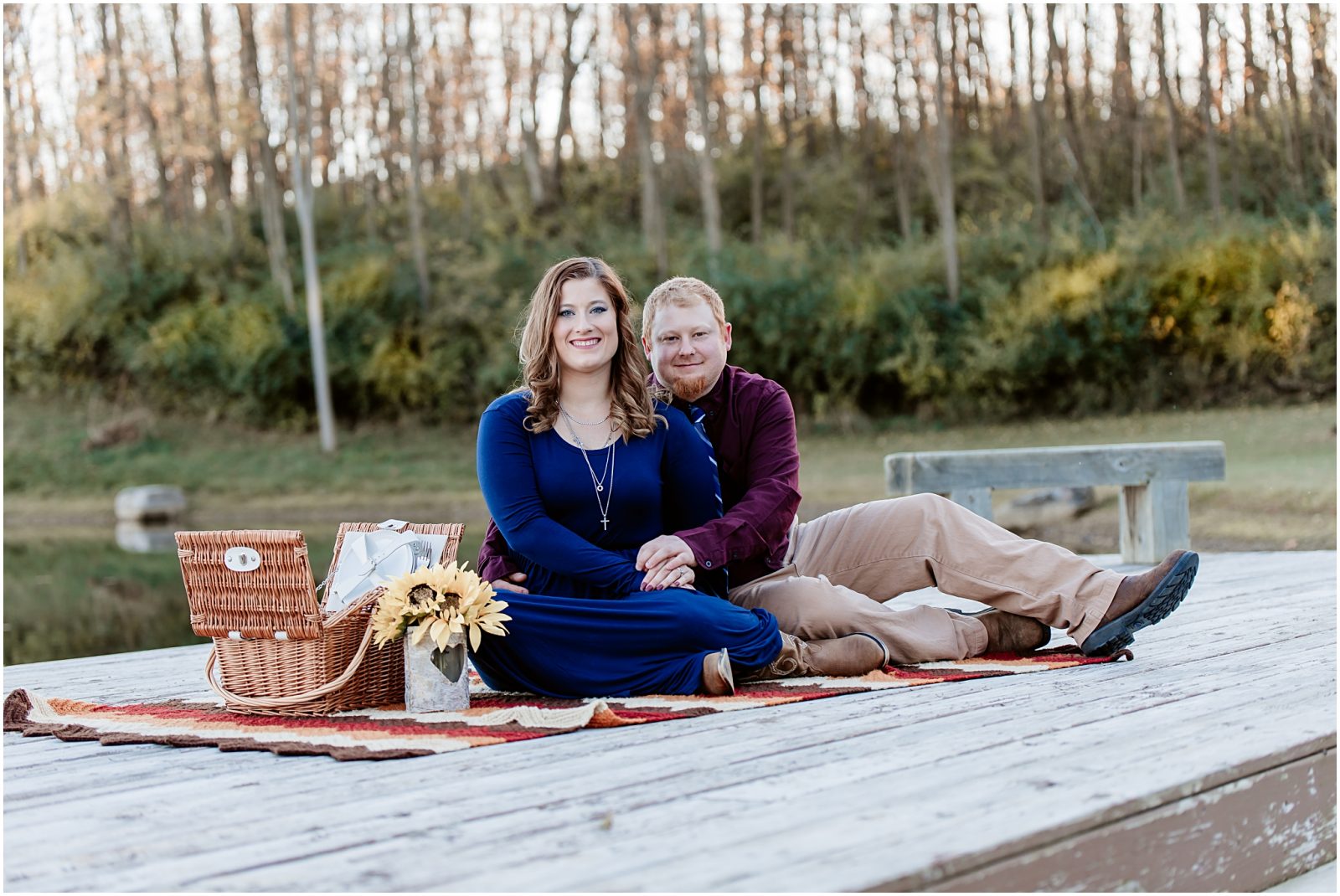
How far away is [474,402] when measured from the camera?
21031 mm

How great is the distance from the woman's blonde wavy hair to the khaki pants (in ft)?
2.07

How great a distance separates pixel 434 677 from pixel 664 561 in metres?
0.63

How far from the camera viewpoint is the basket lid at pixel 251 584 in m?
3.35

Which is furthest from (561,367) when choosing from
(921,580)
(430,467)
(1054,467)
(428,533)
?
(430,467)

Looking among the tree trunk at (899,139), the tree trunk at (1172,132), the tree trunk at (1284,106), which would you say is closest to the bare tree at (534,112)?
the tree trunk at (899,139)

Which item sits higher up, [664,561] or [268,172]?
[268,172]

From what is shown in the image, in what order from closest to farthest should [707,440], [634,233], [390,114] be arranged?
1. [707,440]
2. [634,233]
3. [390,114]

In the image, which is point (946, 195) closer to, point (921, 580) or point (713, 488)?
point (921, 580)

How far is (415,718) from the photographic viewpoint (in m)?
3.27

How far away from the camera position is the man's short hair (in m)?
3.88

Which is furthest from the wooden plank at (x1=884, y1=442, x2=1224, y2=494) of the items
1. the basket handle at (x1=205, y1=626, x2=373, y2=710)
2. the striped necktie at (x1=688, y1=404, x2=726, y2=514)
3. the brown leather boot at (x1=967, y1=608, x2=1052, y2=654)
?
the basket handle at (x1=205, y1=626, x2=373, y2=710)

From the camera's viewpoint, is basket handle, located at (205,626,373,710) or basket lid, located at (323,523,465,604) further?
basket lid, located at (323,523,465,604)

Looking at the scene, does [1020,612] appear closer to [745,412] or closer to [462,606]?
[745,412]

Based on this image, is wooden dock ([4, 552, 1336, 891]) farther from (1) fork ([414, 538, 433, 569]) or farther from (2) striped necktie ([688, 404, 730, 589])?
(1) fork ([414, 538, 433, 569])
